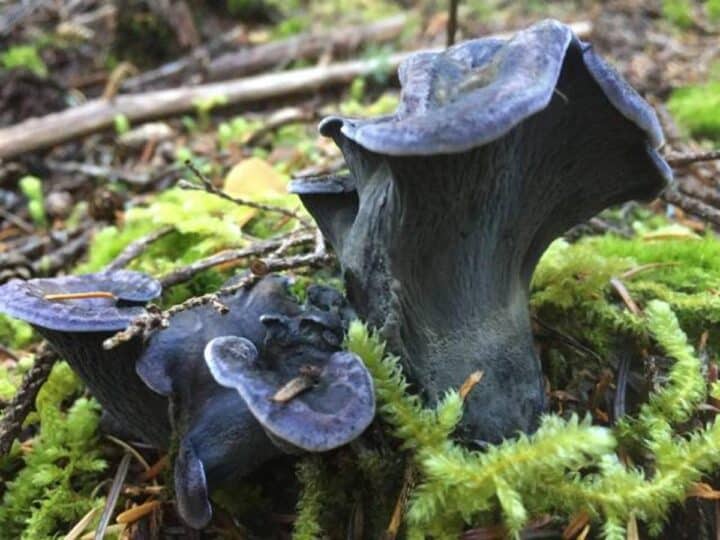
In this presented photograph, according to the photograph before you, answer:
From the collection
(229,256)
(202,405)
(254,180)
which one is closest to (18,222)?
(254,180)

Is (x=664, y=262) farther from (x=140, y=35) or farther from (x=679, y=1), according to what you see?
(x=679, y=1)

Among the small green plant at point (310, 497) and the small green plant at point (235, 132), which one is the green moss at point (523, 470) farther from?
the small green plant at point (235, 132)

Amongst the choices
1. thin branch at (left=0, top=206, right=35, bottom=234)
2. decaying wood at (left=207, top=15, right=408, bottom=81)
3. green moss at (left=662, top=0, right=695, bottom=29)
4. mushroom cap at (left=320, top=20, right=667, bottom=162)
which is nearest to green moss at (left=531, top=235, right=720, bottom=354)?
mushroom cap at (left=320, top=20, right=667, bottom=162)

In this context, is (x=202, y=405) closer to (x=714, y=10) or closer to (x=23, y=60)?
(x=23, y=60)

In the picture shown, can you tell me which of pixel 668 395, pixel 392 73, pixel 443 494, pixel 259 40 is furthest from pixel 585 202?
pixel 259 40

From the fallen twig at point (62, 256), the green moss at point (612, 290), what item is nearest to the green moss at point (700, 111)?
the green moss at point (612, 290)

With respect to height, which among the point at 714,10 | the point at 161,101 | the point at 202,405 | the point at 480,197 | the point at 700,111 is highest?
the point at 480,197

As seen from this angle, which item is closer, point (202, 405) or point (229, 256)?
point (202, 405)
